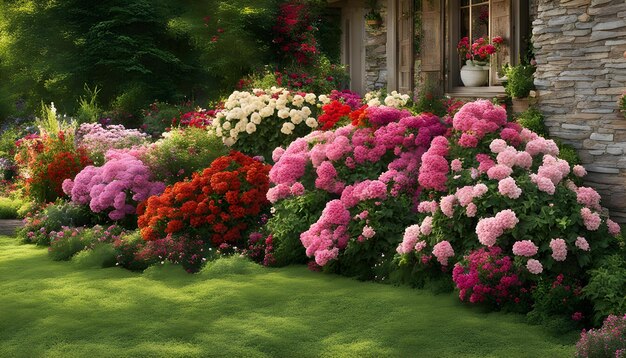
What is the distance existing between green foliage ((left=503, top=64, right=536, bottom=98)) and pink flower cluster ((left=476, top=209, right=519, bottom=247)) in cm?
412

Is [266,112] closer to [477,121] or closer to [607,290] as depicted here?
[477,121]

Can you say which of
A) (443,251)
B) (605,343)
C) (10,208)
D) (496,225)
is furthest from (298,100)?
(605,343)

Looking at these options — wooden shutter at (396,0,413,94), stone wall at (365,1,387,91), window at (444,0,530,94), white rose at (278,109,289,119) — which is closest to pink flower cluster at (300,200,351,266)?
white rose at (278,109,289,119)

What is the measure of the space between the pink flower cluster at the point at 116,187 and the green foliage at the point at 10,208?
1.47m

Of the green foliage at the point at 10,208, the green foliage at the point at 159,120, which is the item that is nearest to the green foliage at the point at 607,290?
the green foliage at the point at 10,208

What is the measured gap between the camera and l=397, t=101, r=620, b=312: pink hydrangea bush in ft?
22.9

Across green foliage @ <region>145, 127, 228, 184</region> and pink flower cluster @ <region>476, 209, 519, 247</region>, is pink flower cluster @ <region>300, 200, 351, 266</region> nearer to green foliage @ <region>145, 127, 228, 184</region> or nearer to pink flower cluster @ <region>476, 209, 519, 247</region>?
pink flower cluster @ <region>476, 209, 519, 247</region>

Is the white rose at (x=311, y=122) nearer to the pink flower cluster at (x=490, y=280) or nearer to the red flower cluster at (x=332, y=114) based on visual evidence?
the red flower cluster at (x=332, y=114)

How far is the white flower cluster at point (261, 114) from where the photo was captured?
11.4 metres

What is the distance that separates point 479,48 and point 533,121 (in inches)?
120

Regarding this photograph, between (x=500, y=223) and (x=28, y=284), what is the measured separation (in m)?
4.65

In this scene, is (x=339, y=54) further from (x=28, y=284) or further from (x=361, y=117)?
(x=28, y=284)

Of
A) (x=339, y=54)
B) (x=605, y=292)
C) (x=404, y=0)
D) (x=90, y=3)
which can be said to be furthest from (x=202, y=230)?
(x=90, y=3)

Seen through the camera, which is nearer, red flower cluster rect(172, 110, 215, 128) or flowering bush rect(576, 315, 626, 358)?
flowering bush rect(576, 315, 626, 358)
